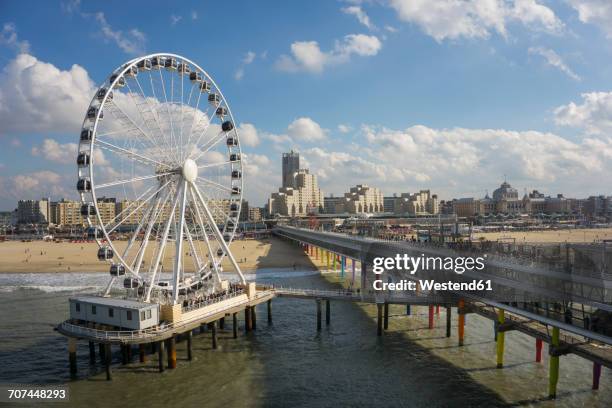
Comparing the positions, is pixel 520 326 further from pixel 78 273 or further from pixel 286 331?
pixel 78 273

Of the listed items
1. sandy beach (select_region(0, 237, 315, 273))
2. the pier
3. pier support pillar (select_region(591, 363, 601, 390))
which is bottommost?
sandy beach (select_region(0, 237, 315, 273))

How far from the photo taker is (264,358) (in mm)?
28953

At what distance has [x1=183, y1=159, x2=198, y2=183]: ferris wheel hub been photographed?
107ft

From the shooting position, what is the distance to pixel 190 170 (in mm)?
33031

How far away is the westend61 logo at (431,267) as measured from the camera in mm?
27797

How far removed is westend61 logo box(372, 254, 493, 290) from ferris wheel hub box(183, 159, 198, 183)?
16.3 m

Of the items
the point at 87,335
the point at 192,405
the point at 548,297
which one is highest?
the point at 548,297

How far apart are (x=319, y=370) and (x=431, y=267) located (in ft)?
37.1

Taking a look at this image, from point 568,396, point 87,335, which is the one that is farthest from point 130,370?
point 568,396

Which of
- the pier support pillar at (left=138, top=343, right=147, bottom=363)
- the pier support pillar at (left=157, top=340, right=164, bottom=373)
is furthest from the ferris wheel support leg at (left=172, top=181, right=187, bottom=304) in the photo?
the pier support pillar at (left=138, top=343, right=147, bottom=363)

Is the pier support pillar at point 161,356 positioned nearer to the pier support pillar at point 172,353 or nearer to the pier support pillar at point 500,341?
the pier support pillar at point 172,353

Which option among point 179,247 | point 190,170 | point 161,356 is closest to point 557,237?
point 190,170

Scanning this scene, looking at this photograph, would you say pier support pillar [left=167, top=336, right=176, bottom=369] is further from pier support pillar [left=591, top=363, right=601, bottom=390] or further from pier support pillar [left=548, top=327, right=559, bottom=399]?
pier support pillar [left=591, top=363, right=601, bottom=390]

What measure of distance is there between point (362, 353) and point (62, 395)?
657 inches
